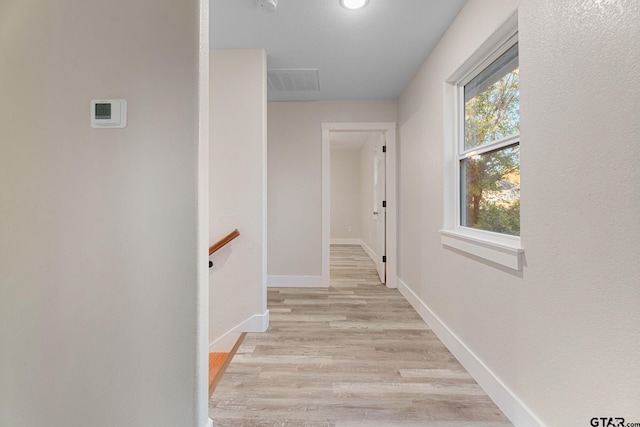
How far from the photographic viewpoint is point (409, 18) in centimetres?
204

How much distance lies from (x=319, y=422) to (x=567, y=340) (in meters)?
1.15

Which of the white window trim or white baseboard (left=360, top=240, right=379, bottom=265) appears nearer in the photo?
the white window trim

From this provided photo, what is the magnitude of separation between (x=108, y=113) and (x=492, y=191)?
2.03m

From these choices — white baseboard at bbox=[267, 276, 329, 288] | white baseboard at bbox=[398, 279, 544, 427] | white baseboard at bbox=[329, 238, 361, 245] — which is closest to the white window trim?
white baseboard at bbox=[398, 279, 544, 427]

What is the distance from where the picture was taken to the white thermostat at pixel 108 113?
44.2 inches

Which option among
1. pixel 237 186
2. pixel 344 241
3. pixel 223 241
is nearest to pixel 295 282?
pixel 223 241

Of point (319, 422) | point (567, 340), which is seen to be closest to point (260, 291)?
point (319, 422)

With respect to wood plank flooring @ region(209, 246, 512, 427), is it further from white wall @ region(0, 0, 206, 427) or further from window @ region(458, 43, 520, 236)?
window @ region(458, 43, 520, 236)

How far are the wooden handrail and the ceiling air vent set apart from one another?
1.66 meters

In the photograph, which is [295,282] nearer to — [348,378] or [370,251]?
[348,378]

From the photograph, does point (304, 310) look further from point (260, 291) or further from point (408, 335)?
point (408, 335)

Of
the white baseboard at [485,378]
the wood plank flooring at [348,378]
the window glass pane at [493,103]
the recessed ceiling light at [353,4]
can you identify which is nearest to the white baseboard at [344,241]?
the wood plank flooring at [348,378]

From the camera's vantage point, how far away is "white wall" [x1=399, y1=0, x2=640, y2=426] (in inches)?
36.2

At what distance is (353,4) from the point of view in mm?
1874
